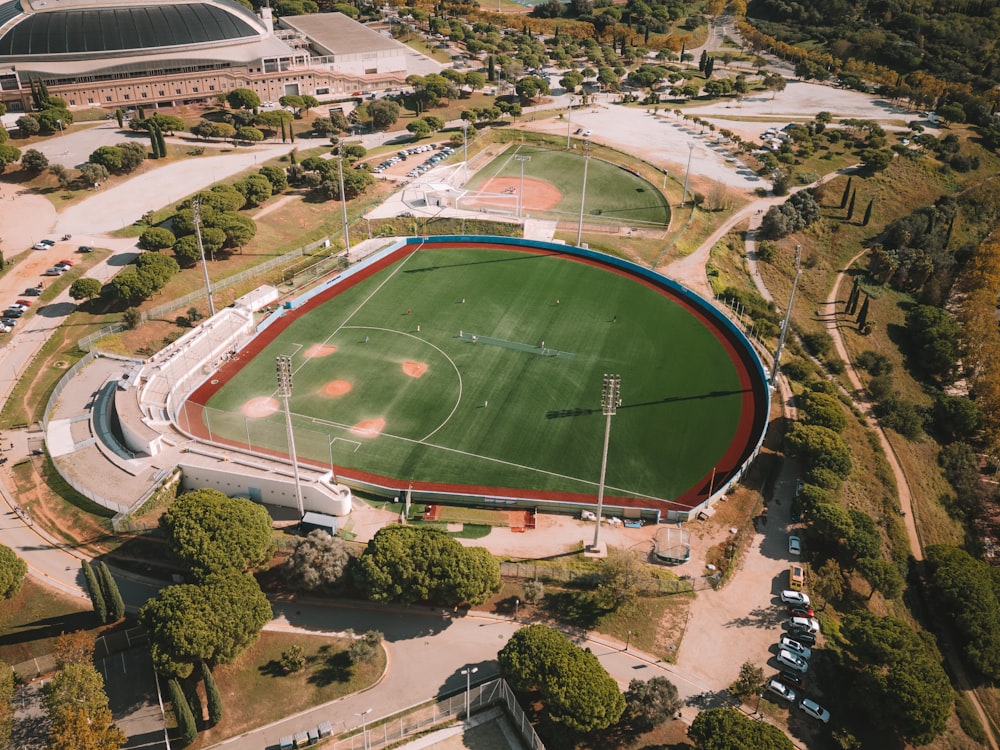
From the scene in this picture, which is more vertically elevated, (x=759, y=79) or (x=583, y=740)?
(x=759, y=79)

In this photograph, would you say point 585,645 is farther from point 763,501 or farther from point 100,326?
point 100,326

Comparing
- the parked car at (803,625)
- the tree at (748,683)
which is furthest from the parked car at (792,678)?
the parked car at (803,625)

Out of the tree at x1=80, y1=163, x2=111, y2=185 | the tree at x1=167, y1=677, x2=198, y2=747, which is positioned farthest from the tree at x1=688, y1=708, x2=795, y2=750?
the tree at x1=80, y1=163, x2=111, y2=185

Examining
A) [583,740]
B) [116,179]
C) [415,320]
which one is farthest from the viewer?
[116,179]

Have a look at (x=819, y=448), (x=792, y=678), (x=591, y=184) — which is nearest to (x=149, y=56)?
(x=591, y=184)

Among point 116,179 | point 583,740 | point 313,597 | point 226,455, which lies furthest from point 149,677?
point 116,179

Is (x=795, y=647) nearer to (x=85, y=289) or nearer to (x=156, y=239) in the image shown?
(x=85, y=289)

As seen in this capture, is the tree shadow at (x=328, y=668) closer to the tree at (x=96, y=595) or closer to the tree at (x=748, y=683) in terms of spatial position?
the tree at (x=96, y=595)
